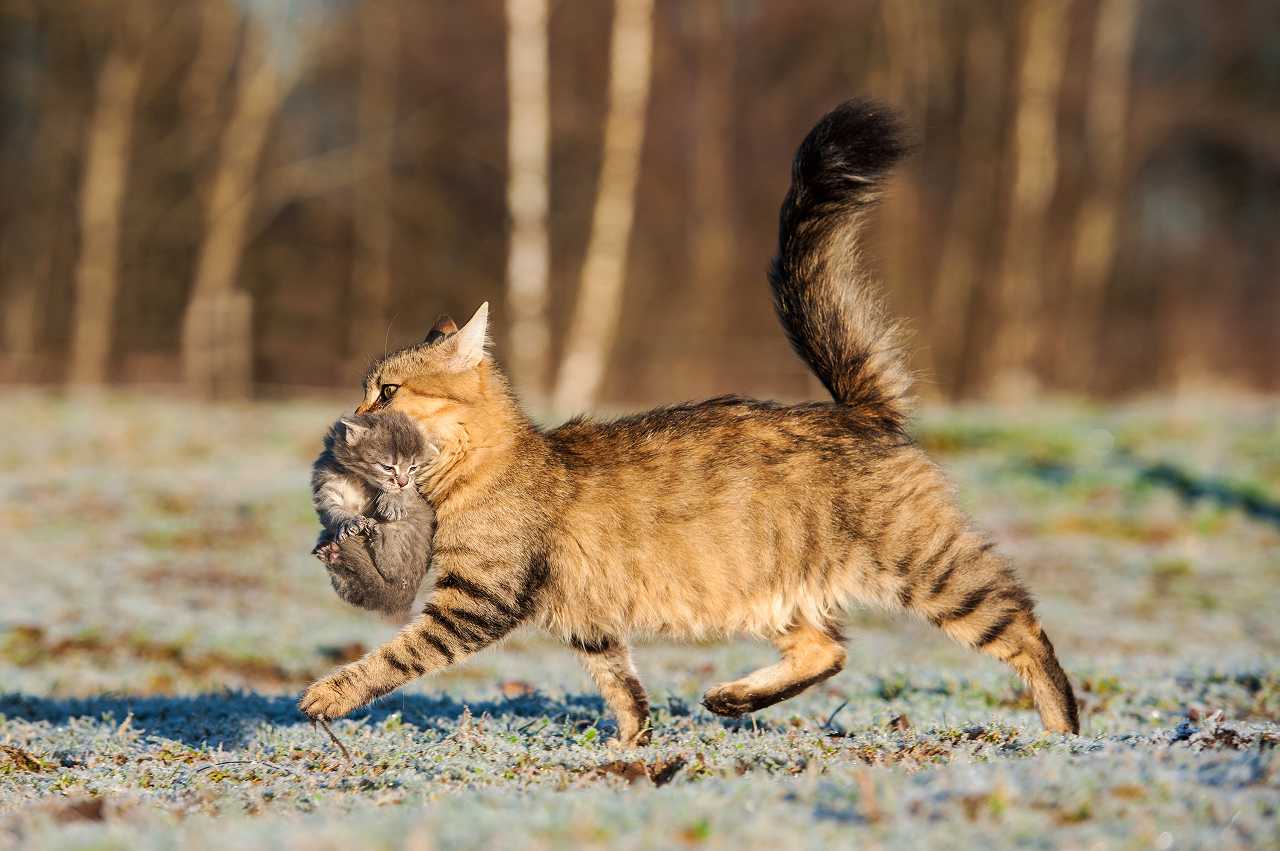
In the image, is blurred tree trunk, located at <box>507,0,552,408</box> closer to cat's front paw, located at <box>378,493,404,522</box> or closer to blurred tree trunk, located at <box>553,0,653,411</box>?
blurred tree trunk, located at <box>553,0,653,411</box>

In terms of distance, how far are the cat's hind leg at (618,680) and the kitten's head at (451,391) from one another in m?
1.08

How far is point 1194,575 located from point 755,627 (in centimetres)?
892

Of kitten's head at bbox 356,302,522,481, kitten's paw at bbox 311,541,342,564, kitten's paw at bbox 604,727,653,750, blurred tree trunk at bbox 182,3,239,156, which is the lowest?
kitten's paw at bbox 604,727,653,750

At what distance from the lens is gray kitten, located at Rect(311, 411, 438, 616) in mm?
5488

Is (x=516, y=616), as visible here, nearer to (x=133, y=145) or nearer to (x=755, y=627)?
(x=755, y=627)

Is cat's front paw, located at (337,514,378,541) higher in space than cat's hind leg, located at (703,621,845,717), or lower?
higher

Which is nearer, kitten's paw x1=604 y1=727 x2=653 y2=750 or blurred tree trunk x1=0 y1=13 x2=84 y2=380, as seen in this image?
kitten's paw x1=604 y1=727 x2=653 y2=750

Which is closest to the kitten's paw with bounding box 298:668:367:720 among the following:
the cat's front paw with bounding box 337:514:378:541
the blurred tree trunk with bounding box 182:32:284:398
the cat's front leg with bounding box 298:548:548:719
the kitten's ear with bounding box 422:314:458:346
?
the cat's front leg with bounding box 298:548:548:719

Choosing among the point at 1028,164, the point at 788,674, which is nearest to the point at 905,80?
the point at 1028,164

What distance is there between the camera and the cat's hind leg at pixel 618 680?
19.4 ft

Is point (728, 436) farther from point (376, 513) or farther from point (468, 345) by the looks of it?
point (376, 513)

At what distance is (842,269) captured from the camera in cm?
606

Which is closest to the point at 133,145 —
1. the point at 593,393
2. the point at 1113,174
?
the point at 593,393

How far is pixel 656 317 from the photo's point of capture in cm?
3947
